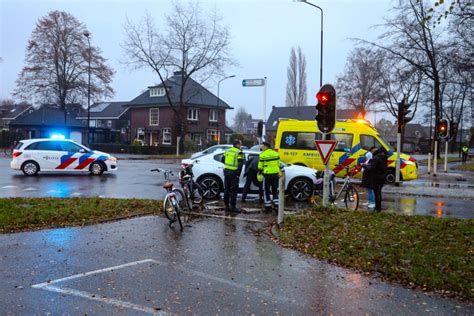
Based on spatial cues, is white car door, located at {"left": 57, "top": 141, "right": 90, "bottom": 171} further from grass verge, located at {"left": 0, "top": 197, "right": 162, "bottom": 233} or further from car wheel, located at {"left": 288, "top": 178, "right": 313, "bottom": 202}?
car wheel, located at {"left": 288, "top": 178, "right": 313, "bottom": 202}

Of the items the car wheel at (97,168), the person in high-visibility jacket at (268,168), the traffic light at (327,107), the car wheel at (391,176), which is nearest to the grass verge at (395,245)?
the person in high-visibility jacket at (268,168)

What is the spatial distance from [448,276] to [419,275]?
33 centimetres

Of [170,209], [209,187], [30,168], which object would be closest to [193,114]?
[30,168]

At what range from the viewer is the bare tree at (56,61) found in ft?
165

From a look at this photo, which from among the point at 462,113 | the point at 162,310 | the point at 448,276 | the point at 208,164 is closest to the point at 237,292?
the point at 162,310

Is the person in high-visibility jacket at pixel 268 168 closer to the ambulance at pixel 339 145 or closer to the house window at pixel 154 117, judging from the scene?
the ambulance at pixel 339 145

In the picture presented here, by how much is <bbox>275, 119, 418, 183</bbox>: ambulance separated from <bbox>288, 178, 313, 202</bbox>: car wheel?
4.66 meters

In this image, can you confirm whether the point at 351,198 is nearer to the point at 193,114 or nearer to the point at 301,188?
the point at 301,188

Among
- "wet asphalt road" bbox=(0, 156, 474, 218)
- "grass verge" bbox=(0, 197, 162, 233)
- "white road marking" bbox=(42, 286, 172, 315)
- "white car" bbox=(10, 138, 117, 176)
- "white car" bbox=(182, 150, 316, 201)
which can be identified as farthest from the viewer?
"white car" bbox=(10, 138, 117, 176)

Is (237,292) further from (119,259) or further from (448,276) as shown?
(448,276)

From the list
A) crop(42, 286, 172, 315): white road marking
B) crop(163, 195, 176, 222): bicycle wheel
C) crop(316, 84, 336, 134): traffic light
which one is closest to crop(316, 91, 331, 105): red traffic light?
crop(316, 84, 336, 134): traffic light

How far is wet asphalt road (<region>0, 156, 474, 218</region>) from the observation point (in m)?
12.2

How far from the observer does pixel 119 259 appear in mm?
6215

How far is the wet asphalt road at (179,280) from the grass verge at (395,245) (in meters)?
0.34
